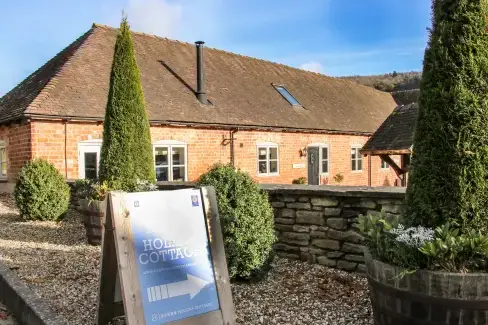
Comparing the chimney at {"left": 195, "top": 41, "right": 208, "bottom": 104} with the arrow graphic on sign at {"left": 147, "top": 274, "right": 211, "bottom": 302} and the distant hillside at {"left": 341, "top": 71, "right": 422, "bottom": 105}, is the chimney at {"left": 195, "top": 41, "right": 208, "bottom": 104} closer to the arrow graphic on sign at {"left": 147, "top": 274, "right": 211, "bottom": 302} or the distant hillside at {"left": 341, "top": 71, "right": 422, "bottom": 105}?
the distant hillside at {"left": 341, "top": 71, "right": 422, "bottom": 105}

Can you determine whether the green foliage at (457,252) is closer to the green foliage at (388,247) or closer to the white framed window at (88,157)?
the green foliage at (388,247)

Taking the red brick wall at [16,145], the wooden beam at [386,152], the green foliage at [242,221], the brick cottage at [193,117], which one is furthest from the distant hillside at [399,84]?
the green foliage at [242,221]

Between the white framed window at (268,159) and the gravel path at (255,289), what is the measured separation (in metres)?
10.2

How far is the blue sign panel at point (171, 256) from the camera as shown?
319 cm

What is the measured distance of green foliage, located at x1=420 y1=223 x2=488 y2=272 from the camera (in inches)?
107

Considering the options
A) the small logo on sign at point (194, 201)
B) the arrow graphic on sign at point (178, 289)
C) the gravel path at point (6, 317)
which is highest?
the small logo on sign at point (194, 201)

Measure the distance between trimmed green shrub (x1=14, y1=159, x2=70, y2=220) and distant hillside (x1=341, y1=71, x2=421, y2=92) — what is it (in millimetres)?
40390

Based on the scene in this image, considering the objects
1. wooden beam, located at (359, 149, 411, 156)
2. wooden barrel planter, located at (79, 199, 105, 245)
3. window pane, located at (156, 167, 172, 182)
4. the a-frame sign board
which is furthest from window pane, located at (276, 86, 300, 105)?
the a-frame sign board

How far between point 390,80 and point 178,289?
176 ft

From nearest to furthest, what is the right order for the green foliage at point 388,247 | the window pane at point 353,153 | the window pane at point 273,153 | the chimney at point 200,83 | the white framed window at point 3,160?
the green foliage at point 388,247, the white framed window at point 3,160, the chimney at point 200,83, the window pane at point 273,153, the window pane at point 353,153

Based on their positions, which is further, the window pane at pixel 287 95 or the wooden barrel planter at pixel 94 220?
the window pane at pixel 287 95

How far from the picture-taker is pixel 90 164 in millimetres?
12336

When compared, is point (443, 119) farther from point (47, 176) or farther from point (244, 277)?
point (47, 176)

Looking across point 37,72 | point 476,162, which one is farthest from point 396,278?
point 37,72
